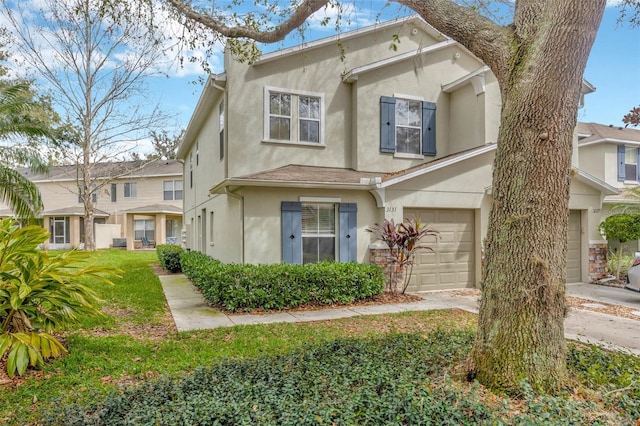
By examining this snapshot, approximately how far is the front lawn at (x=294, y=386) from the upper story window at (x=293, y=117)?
5639mm

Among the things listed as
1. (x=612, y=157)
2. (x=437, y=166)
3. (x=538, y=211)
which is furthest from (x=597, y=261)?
(x=538, y=211)

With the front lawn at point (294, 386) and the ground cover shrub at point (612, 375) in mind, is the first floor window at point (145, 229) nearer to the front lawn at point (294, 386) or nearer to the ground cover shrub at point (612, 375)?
the front lawn at point (294, 386)

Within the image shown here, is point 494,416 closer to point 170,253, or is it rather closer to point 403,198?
point 403,198

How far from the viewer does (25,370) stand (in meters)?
4.55

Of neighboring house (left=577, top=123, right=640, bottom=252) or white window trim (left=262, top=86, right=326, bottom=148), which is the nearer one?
white window trim (left=262, top=86, right=326, bottom=148)

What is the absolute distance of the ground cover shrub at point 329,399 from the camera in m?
2.88

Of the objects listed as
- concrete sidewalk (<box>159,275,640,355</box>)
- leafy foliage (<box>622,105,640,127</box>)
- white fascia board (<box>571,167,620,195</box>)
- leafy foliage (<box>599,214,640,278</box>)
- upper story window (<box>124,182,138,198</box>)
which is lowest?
concrete sidewalk (<box>159,275,640,355</box>)

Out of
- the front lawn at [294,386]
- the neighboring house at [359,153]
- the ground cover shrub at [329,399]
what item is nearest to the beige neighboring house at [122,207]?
the neighboring house at [359,153]

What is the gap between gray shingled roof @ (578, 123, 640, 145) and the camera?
16.9 m

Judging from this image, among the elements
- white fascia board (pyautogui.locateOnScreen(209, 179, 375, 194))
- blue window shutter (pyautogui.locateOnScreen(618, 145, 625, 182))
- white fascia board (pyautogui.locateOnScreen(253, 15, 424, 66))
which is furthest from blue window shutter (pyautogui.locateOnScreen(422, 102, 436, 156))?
blue window shutter (pyautogui.locateOnScreen(618, 145, 625, 182))

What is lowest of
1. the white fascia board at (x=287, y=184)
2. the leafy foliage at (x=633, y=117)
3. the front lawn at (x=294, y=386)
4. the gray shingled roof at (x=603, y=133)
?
the front lawn at (x=294, y=386)

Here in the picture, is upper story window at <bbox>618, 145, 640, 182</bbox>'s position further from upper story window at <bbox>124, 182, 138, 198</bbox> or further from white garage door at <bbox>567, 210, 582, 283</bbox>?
upper story window at <bbox>124, 182, 138, 198</bbox>

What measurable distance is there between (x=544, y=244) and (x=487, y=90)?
8374mm

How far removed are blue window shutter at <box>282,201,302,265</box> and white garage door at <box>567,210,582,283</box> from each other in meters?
7.97
